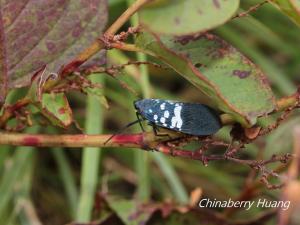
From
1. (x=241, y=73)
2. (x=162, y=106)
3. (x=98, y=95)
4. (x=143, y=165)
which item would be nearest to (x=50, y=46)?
(x=98, y=95)

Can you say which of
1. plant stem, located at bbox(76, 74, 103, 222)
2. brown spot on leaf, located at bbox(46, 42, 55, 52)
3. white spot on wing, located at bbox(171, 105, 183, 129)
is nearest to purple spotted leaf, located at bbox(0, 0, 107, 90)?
brown spot on leaf, located at bbox(46, 42, 55, 52)

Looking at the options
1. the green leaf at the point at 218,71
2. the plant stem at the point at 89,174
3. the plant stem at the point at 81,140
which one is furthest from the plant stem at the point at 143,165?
the green leaf at the point at 218,71

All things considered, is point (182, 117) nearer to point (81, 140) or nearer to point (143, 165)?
point (81, 140)

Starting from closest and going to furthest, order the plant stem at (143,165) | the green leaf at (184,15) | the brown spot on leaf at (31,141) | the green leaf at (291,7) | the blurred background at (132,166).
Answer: the green leaf at (184,15), the green leaf at (291,7), the brown spot on leaf at (31,141), the blurred background at (132,166), the plant stem at (143,165)

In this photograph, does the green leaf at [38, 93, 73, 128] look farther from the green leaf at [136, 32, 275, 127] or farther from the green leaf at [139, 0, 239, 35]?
the green leaf at [139, 0, 239, 35]

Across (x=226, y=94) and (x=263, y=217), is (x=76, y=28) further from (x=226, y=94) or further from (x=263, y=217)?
(x=263, y=217)

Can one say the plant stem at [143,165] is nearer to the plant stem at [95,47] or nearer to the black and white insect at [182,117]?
the black and white insect at [182,117]
